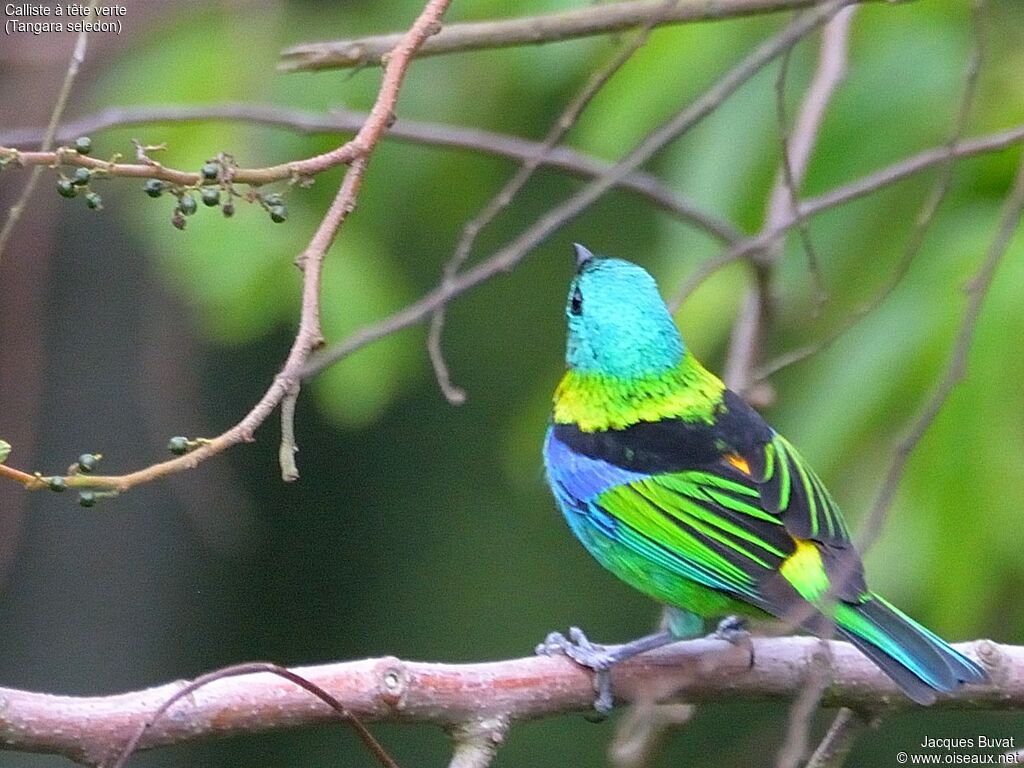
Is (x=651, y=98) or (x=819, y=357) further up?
(x=651, y=98)

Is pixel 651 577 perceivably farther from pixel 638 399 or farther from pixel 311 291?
pixel 311 291

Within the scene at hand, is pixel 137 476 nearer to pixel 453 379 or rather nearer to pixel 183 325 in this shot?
pixel 183 325

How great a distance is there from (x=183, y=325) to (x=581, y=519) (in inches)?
83.1

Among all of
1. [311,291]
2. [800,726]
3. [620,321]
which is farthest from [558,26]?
[800,726]

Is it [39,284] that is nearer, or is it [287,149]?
[287,149]

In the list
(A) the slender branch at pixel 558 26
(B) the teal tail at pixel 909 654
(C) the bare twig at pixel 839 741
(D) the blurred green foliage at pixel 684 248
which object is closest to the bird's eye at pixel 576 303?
(D) the blurred green foliage at pixel 684 248

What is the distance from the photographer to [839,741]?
237 cm

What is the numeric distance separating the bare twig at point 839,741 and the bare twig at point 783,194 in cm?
72

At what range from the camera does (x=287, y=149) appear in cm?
348

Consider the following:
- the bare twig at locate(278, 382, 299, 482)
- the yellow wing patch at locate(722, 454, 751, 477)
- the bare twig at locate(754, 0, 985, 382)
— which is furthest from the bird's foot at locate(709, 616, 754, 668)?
the bare twig at locate(278, 382, 299, 482)

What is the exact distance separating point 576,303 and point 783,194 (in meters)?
0.54

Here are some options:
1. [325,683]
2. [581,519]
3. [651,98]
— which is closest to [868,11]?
[651,98]

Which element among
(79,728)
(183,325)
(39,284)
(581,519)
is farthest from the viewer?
(183,325)

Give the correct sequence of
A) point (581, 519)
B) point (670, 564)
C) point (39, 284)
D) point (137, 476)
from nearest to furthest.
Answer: point (137, 476) < point (670, 564) < point (581, 519) < point (39, 284)
